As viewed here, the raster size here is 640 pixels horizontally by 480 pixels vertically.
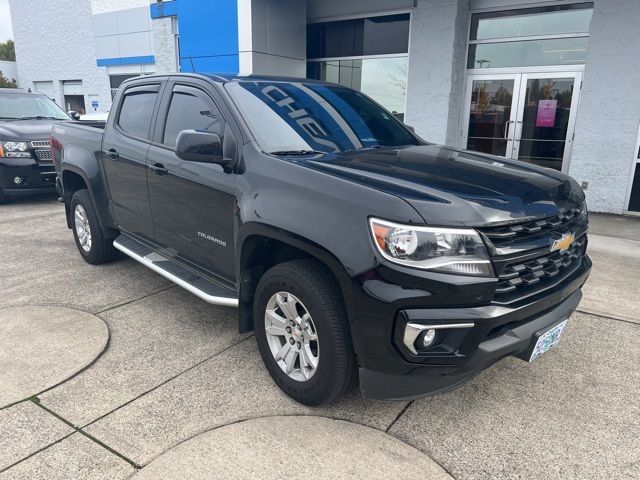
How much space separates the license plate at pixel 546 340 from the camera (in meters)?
2.55

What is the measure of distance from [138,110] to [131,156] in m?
0.46

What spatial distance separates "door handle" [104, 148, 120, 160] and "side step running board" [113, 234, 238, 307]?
2.50ft

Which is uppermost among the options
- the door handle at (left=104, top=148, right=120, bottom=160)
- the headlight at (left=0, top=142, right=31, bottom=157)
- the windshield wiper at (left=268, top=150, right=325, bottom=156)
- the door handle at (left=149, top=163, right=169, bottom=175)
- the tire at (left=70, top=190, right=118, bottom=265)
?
the windshield wiper at (left=268, top=150, right=325, bottom=156)

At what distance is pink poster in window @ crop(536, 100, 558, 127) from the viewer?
873 centimetres

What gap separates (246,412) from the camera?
283cm

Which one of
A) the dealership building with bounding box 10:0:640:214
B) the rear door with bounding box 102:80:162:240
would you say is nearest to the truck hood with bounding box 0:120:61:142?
the dealership building with bounding box 10:0:640:214

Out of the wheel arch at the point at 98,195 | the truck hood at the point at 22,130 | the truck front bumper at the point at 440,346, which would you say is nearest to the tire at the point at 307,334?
the truck front bumper at the point at 440,346

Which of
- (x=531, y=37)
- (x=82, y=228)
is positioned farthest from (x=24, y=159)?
(x=531, y=37)

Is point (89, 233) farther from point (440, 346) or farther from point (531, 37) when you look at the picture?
point (531, 37)

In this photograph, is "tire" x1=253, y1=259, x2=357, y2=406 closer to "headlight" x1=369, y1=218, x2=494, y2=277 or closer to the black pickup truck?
the black pickup truck

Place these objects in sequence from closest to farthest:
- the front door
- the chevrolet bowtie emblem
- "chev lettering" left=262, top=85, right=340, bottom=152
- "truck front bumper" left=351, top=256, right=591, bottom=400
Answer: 1. "truck front bumper" left=351, top=256, right=591, bottom=400
2. the chevrolet bowtie emblem
3. "chev lettering" left=262, top=85, right=340, bottom=152
4. the front door

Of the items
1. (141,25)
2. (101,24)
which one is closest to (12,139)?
(141,25)

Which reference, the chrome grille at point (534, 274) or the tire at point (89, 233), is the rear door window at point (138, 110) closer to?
the tire at point (89, 233)

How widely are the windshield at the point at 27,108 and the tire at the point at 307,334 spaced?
8506 mm
